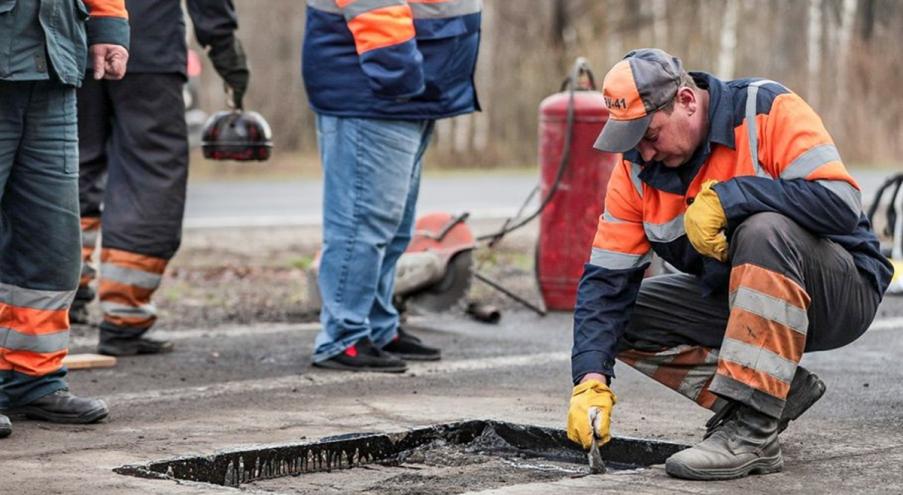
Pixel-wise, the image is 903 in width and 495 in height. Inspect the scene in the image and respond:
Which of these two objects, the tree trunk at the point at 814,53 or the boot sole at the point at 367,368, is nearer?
the boot sole at the point at 367,368

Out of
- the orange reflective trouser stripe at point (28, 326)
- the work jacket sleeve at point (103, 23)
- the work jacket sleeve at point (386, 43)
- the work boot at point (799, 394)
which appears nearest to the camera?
the work boot at point (799, 394)

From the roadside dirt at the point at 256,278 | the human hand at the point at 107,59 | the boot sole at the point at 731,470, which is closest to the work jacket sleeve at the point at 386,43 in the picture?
the human hand at the point at 107,59

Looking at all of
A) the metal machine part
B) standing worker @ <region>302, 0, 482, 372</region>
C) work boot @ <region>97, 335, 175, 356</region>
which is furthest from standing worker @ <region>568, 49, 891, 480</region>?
the metal machine part

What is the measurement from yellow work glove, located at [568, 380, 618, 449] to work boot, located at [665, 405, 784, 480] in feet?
0.65

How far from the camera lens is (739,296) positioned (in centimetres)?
405

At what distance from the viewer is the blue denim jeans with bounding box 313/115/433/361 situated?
6.00m

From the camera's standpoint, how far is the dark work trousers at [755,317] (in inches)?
159

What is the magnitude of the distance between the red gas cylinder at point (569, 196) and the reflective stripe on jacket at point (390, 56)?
1.76 m

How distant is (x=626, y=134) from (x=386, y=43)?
6.02ft

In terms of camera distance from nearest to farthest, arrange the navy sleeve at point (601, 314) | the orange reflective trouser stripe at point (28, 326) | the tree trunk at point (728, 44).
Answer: the navy sleeve at point (601, 314) < the orange reflective trouser stripe at point (28, 326) < the tree trunk at point (728, 44)

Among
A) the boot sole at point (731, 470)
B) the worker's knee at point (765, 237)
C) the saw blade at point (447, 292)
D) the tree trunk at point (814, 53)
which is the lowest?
the tree trunk at point (814, 53)

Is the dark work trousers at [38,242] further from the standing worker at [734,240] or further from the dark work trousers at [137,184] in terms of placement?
the standing worker at [734,240]

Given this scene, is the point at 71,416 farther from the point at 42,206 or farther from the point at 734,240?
the point at 734,240

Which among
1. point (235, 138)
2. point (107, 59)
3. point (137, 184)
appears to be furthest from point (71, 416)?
point (235, 138)
